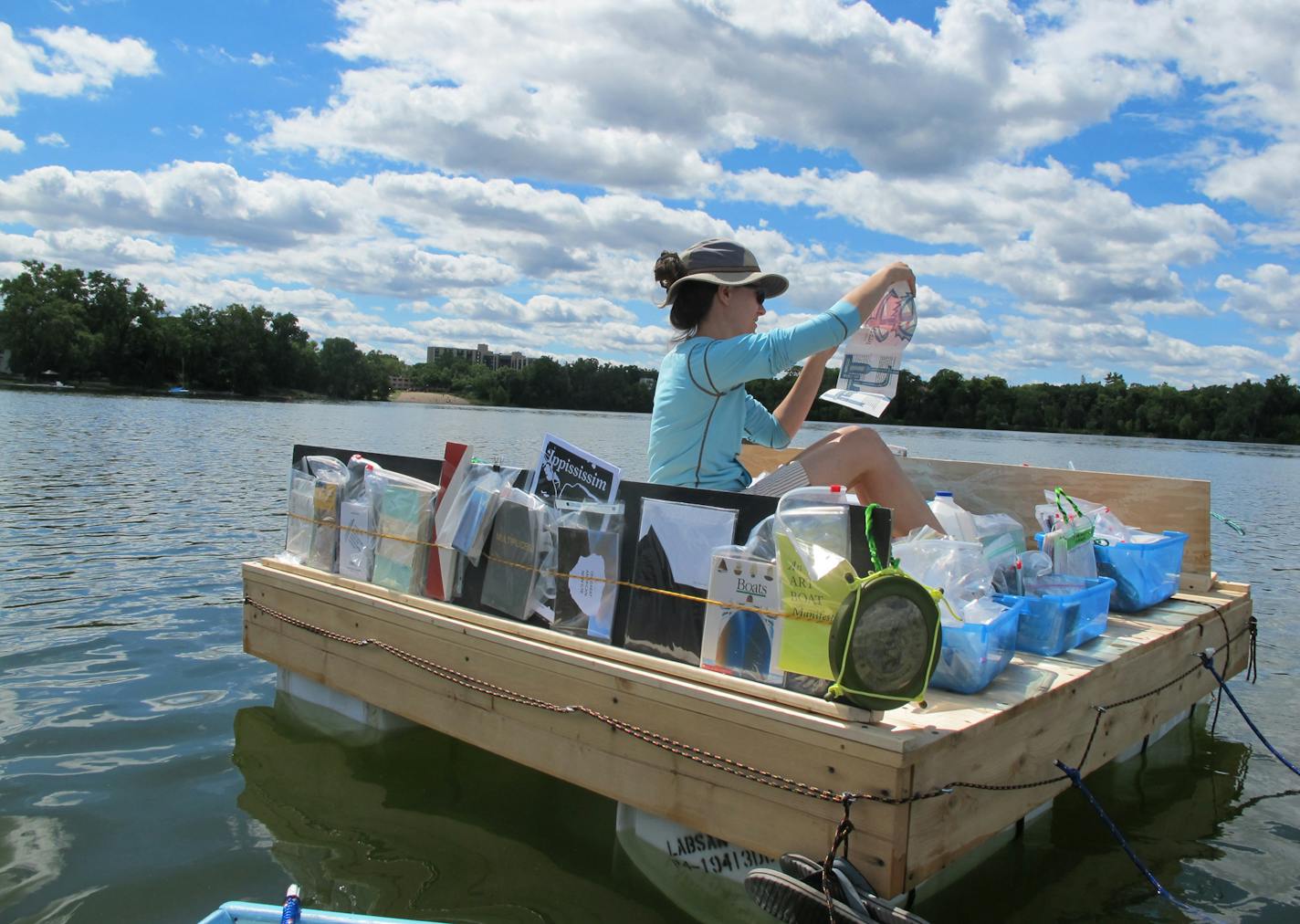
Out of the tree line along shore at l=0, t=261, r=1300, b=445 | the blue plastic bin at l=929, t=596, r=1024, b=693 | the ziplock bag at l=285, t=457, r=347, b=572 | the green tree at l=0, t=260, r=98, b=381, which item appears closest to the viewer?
the blue plastic bin at l=929, t=596, r=1024, b=693

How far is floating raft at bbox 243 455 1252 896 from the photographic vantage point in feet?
7.32

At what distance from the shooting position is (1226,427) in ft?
207

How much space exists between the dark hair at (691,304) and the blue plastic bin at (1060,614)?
59.1 inches

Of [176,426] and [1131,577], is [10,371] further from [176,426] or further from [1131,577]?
[1131,577]

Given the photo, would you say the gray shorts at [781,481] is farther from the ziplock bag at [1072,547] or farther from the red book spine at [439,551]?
the red book spine at [439,551]

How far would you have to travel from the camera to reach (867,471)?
365cm

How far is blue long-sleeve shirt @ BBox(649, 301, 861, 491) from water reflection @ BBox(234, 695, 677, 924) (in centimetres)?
135

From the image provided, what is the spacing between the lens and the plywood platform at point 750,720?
2.22 metres

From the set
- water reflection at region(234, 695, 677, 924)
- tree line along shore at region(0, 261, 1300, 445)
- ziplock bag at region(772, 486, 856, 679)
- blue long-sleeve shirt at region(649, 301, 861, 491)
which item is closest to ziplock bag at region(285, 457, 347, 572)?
water reflection at region(234, 695, 677, 924)

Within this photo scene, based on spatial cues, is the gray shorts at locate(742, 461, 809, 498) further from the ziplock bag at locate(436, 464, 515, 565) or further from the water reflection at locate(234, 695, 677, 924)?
the water reflection at locate(234, 695, 677, 924)

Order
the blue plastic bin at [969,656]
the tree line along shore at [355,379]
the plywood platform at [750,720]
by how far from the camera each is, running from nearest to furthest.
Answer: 1. the plywood platform at [750,720]
2. the blue plastic bin at [969,656]
3. the tree line along shore at [355,379]

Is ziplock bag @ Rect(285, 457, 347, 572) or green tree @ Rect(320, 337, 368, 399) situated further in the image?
green tree @ Rect(320, 337, 368, 399)

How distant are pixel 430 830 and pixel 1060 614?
2.38 meters

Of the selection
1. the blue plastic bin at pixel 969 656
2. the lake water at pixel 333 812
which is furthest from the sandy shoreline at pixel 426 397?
the blue plastic bin at pixel 969 656
